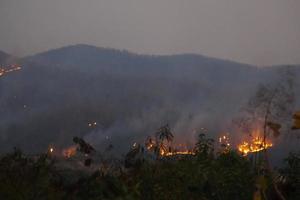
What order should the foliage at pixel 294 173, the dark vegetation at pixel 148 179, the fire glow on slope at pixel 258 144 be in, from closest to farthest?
the fire glow on slope at pixel 258 144 → the dark vegetation at pixel 148 179 → the foliage at pixel 294 173

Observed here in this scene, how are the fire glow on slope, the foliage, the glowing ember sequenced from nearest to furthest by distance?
the fire glow on slope → the foliage → the glowing ember

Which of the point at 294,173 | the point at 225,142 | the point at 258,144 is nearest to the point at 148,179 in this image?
the point at 258,144

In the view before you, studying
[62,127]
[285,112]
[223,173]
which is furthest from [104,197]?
[62,127]

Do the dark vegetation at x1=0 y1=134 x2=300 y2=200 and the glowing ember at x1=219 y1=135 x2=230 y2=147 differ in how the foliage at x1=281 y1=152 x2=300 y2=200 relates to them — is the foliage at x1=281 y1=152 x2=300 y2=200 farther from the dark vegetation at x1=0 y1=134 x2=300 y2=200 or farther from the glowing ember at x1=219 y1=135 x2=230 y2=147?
the glowing ember at x1=219 y1=135 x2=230 y2=147

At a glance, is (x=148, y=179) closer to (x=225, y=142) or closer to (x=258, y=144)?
(x=258, y=144)

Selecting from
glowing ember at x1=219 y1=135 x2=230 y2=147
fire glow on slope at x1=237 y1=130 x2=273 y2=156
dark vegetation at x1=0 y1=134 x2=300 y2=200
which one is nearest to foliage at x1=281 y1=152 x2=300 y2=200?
dark vegetation at x1=0 y1=134 x2=300 y2=200

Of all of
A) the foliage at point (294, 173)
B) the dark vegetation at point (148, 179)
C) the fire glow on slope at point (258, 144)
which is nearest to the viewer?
the fire glow on slope at point (258, 144)

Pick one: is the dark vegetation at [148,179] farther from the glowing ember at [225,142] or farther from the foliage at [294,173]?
the glowing ember at [225,142]

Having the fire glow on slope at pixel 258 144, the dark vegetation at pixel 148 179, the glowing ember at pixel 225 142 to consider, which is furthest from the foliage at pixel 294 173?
the glowing ember at pixel 225 142

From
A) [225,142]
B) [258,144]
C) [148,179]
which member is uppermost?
[258,144]

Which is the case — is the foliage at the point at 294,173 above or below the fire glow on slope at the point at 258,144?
below

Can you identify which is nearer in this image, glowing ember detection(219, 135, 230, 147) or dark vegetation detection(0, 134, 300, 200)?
dark vegetation detection(0, 134, 300, 200)

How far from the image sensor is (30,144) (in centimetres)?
14812

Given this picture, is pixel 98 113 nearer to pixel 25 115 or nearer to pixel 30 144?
pixel 25 115
